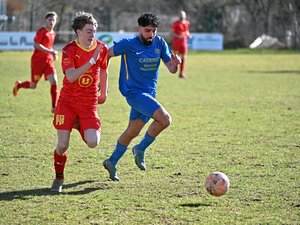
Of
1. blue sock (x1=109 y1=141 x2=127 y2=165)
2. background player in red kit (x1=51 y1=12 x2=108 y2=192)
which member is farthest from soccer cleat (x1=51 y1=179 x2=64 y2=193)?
blue sock (x1=109 y1=141 x2=127 y2=165)

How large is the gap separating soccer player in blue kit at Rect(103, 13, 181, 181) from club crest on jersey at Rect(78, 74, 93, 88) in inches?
21.8

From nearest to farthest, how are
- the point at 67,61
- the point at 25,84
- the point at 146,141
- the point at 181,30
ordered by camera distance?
the point at 67,61
the point at 146,141
the point at 25,84
the point at 181,30

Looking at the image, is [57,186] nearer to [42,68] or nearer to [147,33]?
[147,33]

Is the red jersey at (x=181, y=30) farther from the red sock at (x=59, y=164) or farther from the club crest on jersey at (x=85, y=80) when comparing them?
the red sock at (x=59, y=164)

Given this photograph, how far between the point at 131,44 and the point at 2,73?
48.3ft

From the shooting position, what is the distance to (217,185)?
248 inches

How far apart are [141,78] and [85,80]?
2.64 feet

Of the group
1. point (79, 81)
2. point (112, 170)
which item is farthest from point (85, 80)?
point (112, 170)

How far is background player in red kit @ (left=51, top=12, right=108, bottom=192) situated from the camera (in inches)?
264

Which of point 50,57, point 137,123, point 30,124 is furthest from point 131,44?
point 50,57

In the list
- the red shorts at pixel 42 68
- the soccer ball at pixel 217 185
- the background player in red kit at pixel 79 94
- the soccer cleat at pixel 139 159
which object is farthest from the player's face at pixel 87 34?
the red shorts at pixel 42 68

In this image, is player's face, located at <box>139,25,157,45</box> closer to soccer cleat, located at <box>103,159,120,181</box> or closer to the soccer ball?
soccer cleat, located at <box>103,159,120,181</box>

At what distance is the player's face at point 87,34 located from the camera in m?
6.68

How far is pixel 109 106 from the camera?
14258mm
